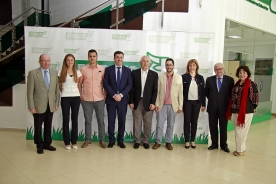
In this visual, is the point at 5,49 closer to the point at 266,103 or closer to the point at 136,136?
the point at 136,136

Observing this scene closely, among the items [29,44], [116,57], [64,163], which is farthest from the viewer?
[29,44]

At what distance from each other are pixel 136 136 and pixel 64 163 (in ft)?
4.38

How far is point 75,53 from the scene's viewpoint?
4.24 m

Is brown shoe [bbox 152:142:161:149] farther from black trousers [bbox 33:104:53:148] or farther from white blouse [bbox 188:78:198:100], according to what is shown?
black trousers [bbox 33:104:53:148]

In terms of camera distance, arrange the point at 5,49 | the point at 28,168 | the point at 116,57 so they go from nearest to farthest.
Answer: the point at 28,168
the point at 116,57
the point at 5,49

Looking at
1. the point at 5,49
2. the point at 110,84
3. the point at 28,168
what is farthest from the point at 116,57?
the point at 5,49

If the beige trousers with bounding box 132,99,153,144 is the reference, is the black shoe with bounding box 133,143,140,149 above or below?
below

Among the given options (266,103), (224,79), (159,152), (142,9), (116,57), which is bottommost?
(159,152)

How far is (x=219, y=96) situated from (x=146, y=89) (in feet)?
4.24

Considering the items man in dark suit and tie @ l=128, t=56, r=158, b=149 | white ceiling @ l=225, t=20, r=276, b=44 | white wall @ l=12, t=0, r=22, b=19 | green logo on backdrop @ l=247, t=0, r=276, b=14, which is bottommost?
man in dark suit and tie @ l=128, t=56, r=158, b=149

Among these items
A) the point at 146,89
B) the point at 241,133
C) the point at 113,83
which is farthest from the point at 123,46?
the point at 241,133

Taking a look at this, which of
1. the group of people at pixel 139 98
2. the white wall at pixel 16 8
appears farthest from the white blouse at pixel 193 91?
the white wall at pixel 16 8

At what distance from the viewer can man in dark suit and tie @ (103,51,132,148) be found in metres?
3.85

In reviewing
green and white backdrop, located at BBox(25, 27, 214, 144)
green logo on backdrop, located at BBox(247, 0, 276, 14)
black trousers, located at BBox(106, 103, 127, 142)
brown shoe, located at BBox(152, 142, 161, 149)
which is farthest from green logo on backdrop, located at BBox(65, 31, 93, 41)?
green logo on backdrop, located at BBox(247, 0, 276, 14)
